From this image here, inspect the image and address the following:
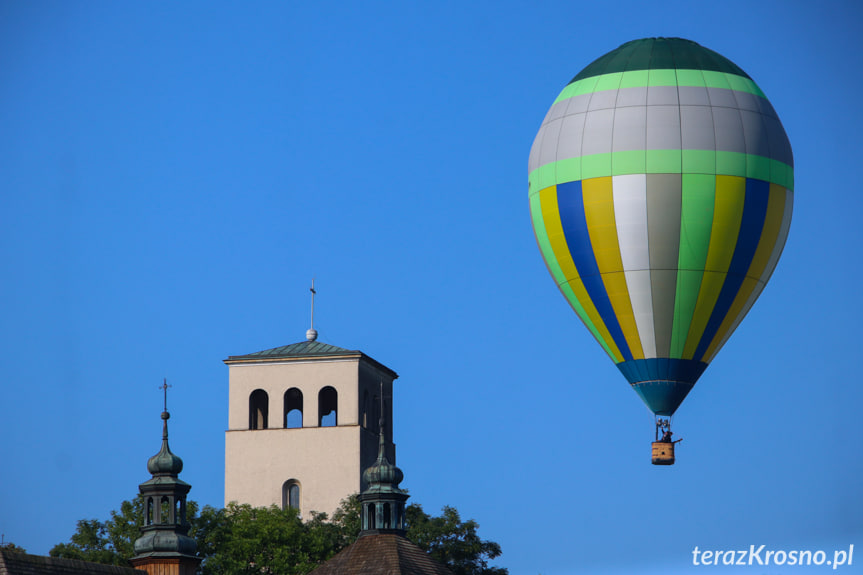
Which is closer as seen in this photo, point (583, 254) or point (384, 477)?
point (583, 254)

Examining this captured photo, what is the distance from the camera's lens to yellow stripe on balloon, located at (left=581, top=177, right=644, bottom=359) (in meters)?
51.3

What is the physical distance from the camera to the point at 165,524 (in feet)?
218

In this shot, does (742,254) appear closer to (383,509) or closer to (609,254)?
(609,254)

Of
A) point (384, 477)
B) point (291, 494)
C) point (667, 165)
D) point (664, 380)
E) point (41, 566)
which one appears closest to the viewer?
point (664, 380)

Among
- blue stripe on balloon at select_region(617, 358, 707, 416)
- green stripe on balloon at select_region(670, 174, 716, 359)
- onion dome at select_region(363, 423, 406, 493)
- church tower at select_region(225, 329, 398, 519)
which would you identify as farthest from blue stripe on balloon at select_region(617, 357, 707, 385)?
church tower at select_region(225, 329, 398, 519)

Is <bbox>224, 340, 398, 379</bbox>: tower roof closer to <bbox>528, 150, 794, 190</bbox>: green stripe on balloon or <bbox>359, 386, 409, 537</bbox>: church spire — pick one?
<bbox>359, 386, 409, 537</bbox>: church spire

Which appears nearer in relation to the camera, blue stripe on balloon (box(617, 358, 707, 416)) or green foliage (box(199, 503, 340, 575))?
blue stripe on balloon (box(617, 358, 707, 416))

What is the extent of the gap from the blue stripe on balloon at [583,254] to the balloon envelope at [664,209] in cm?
3

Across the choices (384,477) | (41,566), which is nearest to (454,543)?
(384,477)

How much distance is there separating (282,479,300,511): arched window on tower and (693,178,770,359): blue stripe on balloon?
115ft

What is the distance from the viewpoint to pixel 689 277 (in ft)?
168

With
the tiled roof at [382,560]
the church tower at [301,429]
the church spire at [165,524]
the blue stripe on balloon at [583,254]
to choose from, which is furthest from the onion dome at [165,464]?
the blue stripe on balloon at [583,254]

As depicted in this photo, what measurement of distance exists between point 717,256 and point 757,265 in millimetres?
1296

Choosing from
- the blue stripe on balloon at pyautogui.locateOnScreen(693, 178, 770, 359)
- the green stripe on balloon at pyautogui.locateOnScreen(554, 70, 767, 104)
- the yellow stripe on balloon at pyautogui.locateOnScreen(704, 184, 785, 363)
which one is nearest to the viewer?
the blue stripe on balloon at pyautogui.locateOnScreen(693, 178, 770, 359)
